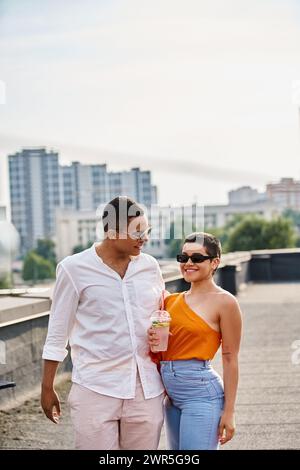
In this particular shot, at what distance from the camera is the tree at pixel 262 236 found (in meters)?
24.5

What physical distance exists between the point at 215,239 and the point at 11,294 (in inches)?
139

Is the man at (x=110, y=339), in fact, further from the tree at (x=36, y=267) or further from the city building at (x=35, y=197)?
the tree at (x=36, y=267)

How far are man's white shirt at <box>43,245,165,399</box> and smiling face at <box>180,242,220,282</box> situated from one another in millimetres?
129

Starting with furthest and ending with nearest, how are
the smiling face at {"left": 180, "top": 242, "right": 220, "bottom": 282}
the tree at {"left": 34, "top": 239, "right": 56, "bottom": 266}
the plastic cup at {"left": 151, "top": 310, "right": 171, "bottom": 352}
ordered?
1. the tree at {"left": 34, "top": 239, "right": 56, "bottom": 266}
2. the smiling face at {"left": 180, "top": 242, "right": 220, "bottom": 282}
3. the plastic cup at {"left": 151, "top": 310, "right": 171, "bottom": 352}

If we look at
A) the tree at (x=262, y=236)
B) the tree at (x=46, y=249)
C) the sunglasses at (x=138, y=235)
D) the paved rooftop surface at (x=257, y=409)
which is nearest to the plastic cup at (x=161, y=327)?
the sunglasses at (x=138, y=235)

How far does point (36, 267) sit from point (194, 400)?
95.4 metres

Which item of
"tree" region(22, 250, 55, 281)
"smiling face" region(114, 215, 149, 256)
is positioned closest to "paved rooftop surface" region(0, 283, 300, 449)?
"smiling face" region(114, 215, 149, 256)

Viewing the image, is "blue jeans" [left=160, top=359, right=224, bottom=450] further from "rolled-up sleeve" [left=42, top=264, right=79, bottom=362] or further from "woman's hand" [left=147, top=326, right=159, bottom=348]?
"rolled-up sleeve" [left=42, top=264, right=79, bottom=362]

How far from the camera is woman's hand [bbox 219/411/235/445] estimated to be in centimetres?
241

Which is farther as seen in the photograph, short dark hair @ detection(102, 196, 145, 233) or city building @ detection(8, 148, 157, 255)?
city building @ detection(8, 148, 157, 255)

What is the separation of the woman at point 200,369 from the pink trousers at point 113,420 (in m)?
0.07

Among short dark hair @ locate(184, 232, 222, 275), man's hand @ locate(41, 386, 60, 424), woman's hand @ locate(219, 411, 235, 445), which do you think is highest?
short dark hair @ locate(184, 232, 222, 275)

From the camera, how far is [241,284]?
13.2 meters
